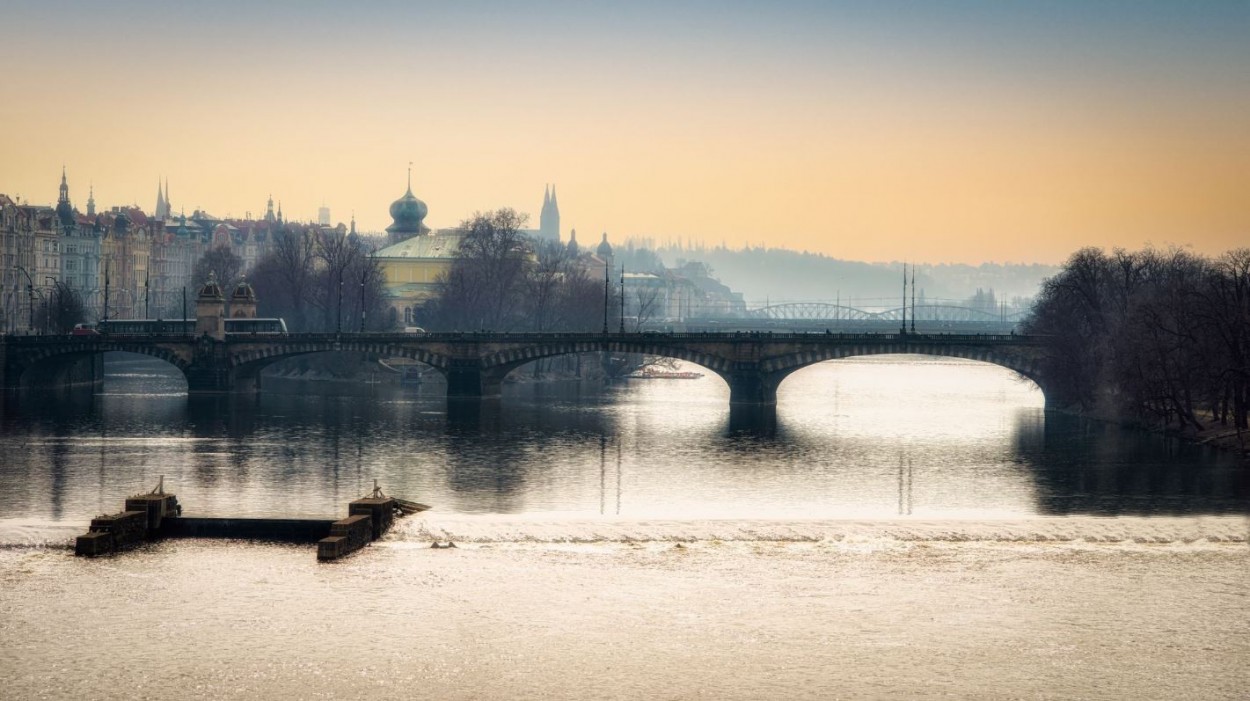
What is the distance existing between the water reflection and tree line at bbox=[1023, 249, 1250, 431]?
10.0ft

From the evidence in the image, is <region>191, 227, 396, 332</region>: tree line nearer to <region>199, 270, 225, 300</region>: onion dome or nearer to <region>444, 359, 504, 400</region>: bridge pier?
<region>199, 270, 225, 300</region>: onion dome

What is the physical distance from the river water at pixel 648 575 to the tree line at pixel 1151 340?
3823 mm

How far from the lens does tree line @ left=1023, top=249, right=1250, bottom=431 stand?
8494 cm

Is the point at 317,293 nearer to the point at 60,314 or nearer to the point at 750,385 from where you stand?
the point at 60,314

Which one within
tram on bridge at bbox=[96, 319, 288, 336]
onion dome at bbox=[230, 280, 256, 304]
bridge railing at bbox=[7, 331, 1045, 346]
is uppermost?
onion dome at bbox=[230, 280, 256, 304]

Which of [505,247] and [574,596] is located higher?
[505,247]

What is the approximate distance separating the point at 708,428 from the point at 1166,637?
61.7 meters

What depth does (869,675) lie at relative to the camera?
125 feet

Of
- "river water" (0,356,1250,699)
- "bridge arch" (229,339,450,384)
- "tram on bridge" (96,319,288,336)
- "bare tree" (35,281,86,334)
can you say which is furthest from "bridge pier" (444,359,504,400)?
"bare tree" (35,281,86,334)

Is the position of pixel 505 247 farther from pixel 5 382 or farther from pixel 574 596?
pixel 574 596

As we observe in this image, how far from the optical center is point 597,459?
82.2 m

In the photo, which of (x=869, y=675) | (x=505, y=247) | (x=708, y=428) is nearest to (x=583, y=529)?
(x=869, y=675)

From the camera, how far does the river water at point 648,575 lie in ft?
125

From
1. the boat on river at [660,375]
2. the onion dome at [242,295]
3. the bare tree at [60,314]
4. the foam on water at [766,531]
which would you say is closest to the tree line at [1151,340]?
the foam on water at [766,531]
